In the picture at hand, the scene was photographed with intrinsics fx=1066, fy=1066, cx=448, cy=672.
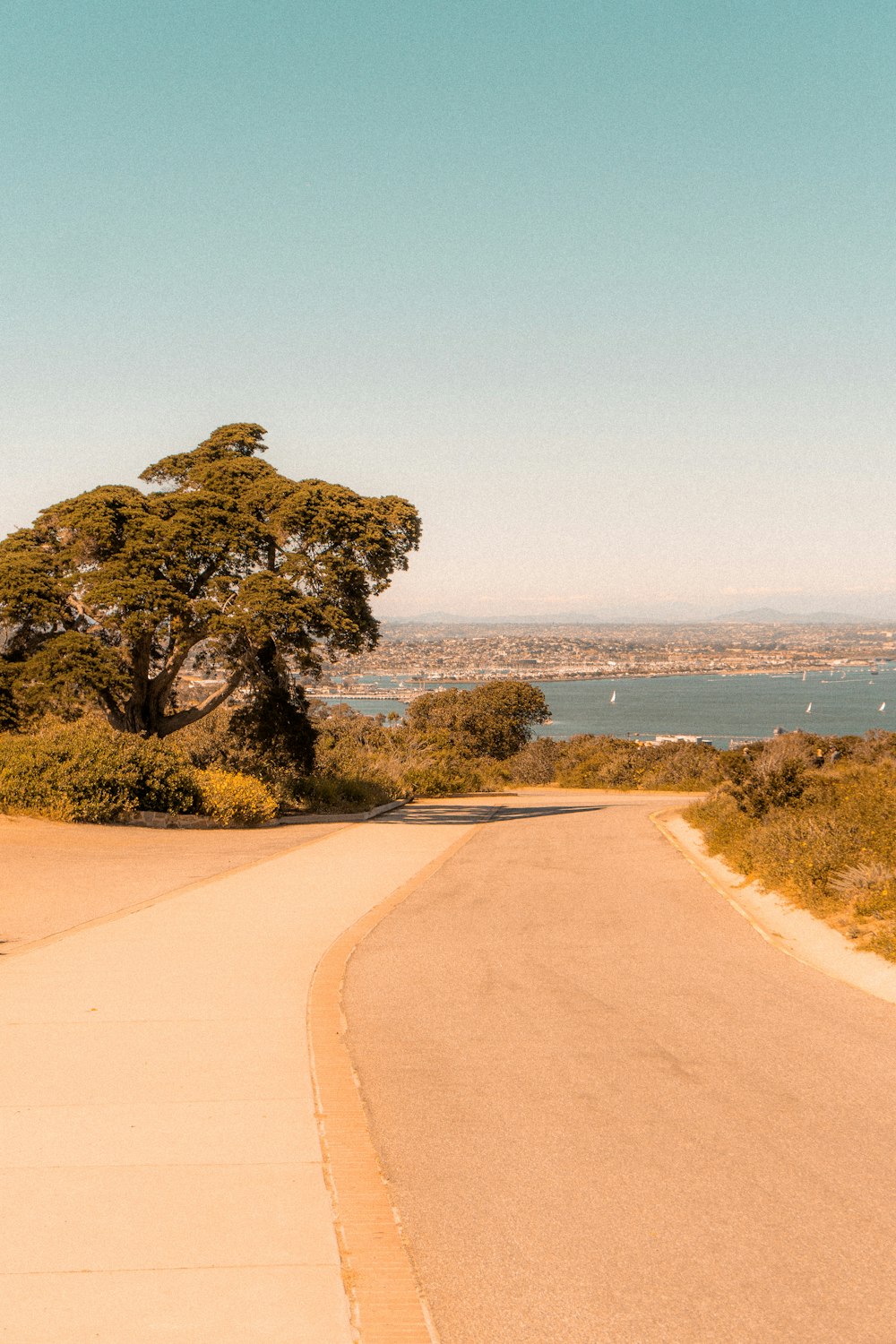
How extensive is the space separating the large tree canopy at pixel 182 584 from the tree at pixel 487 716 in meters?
42.4

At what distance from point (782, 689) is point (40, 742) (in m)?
181

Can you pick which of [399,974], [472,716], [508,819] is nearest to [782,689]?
[472,716]

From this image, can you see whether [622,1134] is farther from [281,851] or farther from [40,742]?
[40,742]

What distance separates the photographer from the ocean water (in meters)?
121

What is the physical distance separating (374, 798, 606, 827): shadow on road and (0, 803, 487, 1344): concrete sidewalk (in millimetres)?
15832

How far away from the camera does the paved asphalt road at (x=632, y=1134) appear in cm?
379

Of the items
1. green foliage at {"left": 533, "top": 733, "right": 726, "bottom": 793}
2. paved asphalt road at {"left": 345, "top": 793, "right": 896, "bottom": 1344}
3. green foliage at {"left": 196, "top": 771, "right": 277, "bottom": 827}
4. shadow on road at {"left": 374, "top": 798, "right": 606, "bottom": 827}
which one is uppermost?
paved asphalt road at {"left": 345, "top": 793, "right": 896, "bottom": 1344}

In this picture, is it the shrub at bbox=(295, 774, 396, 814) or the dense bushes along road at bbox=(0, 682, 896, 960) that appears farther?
the shrub at bbox=(295, 774, 396, 814)

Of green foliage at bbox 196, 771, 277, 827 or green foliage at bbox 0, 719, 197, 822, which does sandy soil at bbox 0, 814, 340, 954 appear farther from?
green foliage at bbox 196, 771, 277, 827

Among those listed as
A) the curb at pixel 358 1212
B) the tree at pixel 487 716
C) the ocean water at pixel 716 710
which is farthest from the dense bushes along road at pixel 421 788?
the ocean water at pixel 716 710

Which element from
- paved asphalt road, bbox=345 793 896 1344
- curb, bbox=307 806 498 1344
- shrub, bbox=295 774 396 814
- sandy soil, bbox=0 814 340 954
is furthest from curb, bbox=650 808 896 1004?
shrub, bbox=295 774 396 814

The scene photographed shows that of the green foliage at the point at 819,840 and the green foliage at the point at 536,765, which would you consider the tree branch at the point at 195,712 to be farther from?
the green foliage at the point at 536,765

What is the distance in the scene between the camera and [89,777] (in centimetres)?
1844

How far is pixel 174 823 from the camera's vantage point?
20.1 metres
